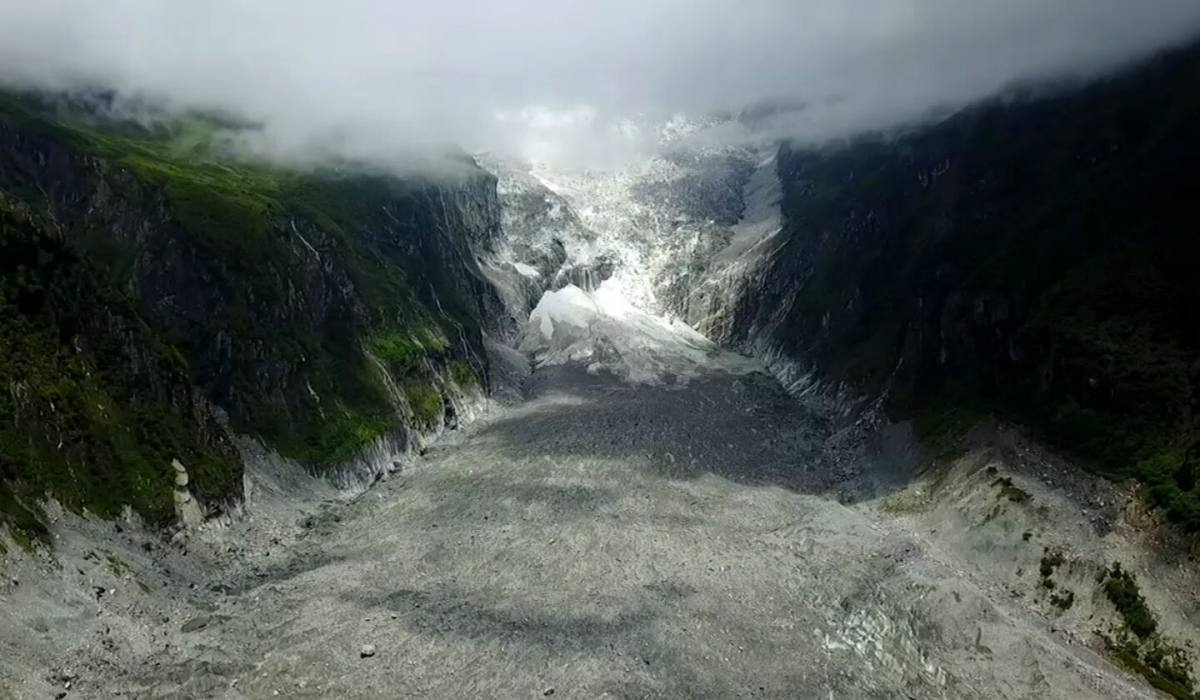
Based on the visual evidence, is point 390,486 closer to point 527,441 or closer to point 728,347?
point 527,441

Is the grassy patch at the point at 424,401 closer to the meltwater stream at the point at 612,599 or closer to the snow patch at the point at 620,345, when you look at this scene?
the meltwater stream at the point at 612,599

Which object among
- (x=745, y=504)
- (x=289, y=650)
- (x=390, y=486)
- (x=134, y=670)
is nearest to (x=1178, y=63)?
(x=745, y=504)

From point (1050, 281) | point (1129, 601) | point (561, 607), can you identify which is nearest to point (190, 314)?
point (561, 607)

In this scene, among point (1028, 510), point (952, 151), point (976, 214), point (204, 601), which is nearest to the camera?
point (204, 601)

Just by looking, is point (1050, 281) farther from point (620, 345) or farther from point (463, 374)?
point (620, 345)

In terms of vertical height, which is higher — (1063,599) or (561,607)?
(561,607)
